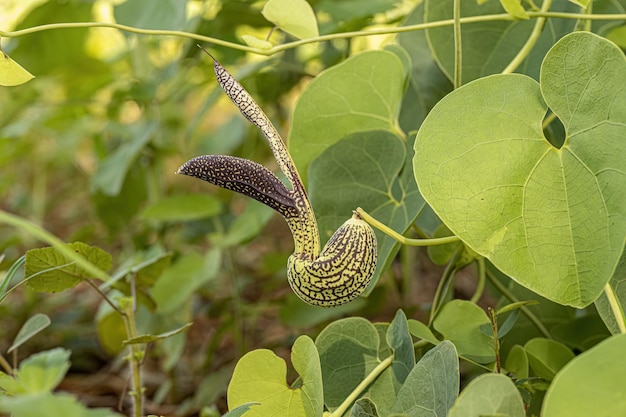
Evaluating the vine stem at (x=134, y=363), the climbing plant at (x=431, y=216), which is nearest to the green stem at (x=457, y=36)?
the climbing plant at (x=431, y=216)

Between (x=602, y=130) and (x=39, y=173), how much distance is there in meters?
1.63

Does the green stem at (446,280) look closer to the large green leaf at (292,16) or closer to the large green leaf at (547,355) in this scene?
the large green leaf at (547,355)

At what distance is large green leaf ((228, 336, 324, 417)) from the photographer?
0.52 metres

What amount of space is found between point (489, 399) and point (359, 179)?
30 cm

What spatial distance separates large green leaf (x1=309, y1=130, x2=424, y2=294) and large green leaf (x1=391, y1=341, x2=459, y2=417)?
0.59 feet

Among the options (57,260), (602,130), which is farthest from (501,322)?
(57,260)

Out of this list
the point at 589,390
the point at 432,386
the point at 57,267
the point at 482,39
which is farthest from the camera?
the point at 482,39

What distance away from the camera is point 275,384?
547 millimetres

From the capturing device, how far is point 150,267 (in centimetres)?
68

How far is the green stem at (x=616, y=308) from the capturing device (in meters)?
0.47

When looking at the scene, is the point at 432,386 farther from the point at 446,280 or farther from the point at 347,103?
the point at 347,103

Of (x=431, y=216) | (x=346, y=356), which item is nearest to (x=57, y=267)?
(x=346, y=356)

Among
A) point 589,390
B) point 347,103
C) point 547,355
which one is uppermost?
point 347,103

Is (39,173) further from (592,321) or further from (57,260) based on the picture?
(592,321)
